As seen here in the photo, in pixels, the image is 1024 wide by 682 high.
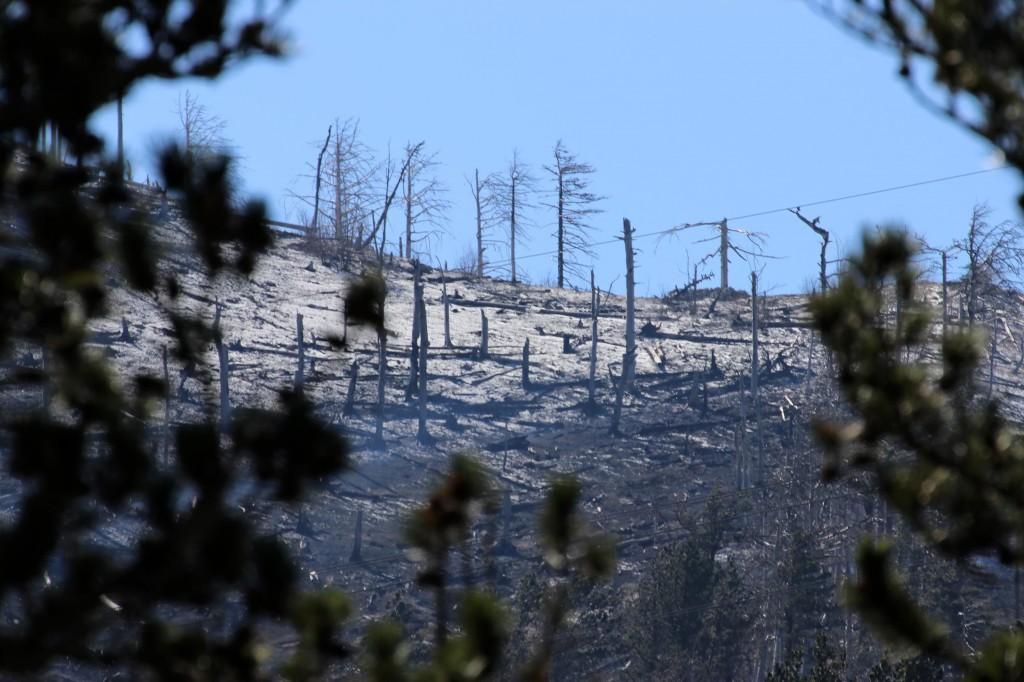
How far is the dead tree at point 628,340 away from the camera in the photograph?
184 ft

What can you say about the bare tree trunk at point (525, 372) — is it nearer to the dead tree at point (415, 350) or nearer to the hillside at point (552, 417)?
the hillside at point (552, 417)

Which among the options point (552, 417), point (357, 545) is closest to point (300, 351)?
point (357, 545)

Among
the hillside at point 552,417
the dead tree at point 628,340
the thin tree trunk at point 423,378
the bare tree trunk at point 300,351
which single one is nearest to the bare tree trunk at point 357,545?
the hillside at point 552,417

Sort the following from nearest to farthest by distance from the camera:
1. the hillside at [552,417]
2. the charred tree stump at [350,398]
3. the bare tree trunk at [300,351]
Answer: the hillside at [552,417] < the bare tree trunk at [300,351] < the charred tree stump at [350,398]

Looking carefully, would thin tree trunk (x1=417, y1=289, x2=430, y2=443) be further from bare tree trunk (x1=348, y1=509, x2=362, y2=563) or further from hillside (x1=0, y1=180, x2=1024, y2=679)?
bare tree trunk (x1=348, y1=509, x2=362, y2=563)

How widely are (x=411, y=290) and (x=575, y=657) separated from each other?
31.6 metres

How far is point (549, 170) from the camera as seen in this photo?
262 ft

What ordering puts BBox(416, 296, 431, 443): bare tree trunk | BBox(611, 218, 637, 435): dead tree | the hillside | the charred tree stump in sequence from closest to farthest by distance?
1. the hillside
2. BBox(416, 296, 431, 443): bare tree trunk
3. the charred tree stump
4. BBox(611, 218, 637, 435): dead tree

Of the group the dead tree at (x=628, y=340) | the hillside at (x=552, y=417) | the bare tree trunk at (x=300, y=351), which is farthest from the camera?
the dead tree at (x=628, y=340)

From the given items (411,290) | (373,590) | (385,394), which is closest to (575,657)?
(373,590)

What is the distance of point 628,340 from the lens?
57.8 metres

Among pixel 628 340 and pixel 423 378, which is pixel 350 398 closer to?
pixel 423 378

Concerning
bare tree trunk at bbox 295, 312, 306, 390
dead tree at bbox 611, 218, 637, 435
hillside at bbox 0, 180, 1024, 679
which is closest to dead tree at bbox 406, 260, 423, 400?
hillside at bbox 0, 180, 1024, 679

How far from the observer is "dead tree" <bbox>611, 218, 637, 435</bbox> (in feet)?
184
